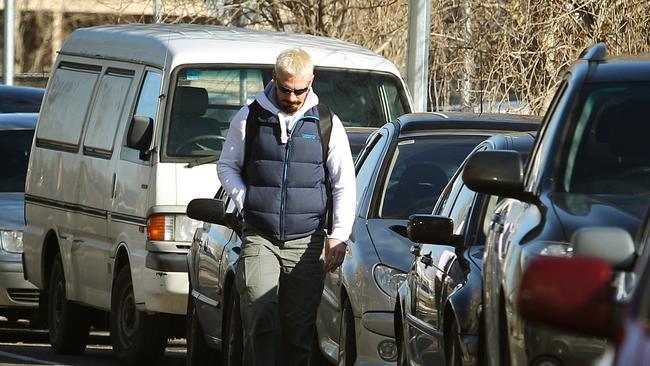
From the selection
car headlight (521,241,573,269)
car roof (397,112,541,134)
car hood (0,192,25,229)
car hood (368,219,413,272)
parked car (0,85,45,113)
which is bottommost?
car hood (0,192,25,229)

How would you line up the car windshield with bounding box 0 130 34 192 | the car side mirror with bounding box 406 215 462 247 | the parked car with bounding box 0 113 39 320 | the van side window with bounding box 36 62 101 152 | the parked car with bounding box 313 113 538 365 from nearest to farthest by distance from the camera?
the car side mirror with bounding box 406 215 462 247
the parked car with bounding box 313 113 538 365
the van side window with bounding box 36 62 101 152
the parked car with bounding box 0 113 39 320
the car windshield with bounding box 0 130 34 192

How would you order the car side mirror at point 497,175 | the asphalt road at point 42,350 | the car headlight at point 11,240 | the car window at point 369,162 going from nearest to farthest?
the car side mirror at point 497,175, the car window at point 369,162, the asphalt road at point 42,350, the car headlight at point 11,240

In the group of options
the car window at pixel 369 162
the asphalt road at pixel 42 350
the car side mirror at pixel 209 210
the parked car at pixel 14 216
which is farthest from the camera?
the parked car at pixel 14 216

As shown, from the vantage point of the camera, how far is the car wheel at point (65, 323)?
14711 mm

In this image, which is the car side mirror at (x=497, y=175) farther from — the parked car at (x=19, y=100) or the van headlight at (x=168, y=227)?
the parked car at (x=19, y=100)

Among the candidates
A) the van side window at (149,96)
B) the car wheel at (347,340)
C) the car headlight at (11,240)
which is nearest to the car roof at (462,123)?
the car wheel at (347,340)

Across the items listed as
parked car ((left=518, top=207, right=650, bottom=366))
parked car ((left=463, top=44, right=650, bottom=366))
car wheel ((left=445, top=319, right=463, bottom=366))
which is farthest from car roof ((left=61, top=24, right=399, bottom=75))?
parked car ((left=518, top=207, right=650, bottom=366))

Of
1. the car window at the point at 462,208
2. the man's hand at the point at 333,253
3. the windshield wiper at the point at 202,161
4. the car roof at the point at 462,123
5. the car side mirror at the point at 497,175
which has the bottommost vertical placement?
the windshield wiper at the point at 202,161

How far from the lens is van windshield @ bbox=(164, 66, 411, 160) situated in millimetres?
13508

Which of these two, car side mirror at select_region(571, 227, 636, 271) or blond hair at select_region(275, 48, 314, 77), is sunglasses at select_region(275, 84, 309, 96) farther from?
car side mirror at select_region(571, 227, 636, 271)

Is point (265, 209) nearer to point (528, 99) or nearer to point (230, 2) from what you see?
point (528, 99)

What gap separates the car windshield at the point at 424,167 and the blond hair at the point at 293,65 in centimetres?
207

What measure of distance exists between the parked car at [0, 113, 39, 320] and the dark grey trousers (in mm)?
7472

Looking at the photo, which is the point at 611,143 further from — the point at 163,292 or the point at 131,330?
the point at 131,330
